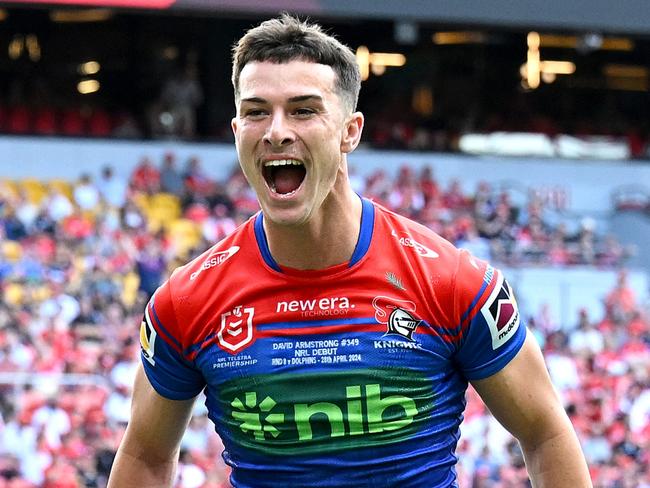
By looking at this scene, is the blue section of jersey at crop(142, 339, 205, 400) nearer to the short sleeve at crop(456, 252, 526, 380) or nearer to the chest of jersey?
the chest of jersey

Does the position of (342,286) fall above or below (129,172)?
above

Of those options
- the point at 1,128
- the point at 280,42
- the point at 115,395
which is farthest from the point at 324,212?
the point at 1,128

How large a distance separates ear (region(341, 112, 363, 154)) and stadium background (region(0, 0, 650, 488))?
8.06m

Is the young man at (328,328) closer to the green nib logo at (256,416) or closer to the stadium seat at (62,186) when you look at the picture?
the green nib logo at (256,416)

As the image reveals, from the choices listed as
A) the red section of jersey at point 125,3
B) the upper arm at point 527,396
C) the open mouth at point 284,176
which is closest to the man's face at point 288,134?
the open mouth at point 284,176

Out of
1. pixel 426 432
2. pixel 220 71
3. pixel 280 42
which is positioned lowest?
pixel 220 71

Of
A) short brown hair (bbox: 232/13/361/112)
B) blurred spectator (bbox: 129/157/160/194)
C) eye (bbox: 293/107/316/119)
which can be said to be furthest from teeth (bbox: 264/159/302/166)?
blurred spectator (bbox: 129/157/160/194)

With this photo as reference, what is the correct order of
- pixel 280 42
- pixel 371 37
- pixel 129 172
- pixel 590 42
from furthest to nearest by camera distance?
pixel 371 37 < pixel 590 42 < pixel 129 172 < pixel 280 42

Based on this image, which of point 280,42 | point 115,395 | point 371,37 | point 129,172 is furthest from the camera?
point 371,37

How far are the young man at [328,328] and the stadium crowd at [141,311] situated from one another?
7.96m

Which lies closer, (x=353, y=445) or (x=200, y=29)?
(x=353, y=445)

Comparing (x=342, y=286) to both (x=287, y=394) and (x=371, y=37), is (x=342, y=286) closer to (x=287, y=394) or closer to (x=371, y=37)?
(x=287, y=394)

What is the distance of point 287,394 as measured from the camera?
3.43 metres

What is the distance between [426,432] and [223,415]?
52 centimetres
